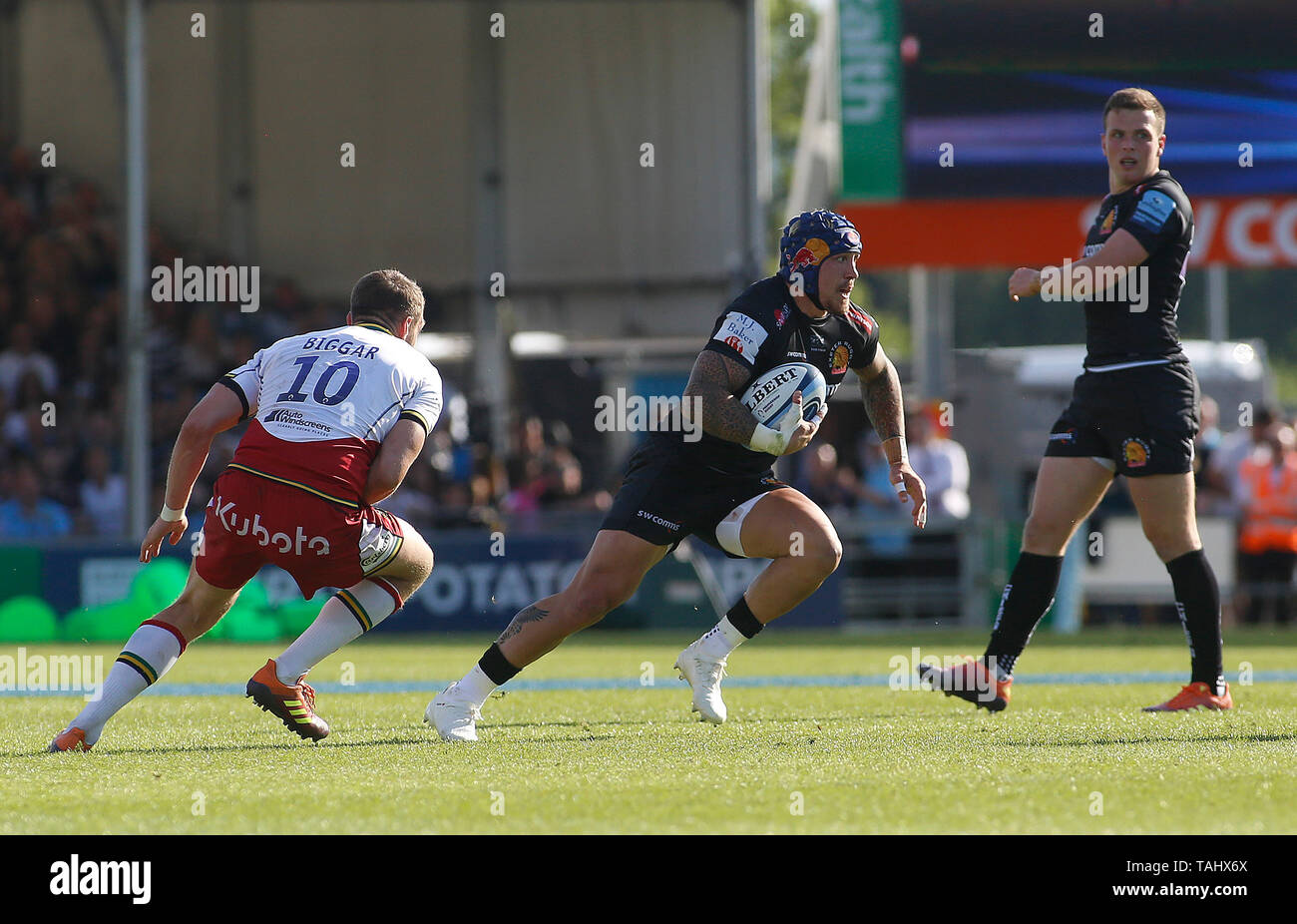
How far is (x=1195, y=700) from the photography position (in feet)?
22.3

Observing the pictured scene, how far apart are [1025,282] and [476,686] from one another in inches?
98.0

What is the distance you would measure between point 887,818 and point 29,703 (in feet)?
16.6

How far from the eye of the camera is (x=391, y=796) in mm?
4691

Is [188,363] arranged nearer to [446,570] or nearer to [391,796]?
[446,570]

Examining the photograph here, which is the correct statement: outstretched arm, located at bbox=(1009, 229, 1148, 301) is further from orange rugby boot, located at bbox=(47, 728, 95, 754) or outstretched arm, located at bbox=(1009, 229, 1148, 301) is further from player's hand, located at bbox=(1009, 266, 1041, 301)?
orange rugby boot, located at bbox=(47, 728, 95, 754)

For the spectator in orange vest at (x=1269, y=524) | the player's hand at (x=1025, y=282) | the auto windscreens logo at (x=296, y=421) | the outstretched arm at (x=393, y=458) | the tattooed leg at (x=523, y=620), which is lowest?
the spectator in orange vest at (x=1269, y=524)

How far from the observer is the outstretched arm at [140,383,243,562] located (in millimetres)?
5820

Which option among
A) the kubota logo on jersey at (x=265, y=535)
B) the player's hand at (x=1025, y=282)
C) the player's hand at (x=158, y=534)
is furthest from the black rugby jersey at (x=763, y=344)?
the player's hand at (x=158, y=534)

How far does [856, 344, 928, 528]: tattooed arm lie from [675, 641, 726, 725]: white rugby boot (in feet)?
3.32

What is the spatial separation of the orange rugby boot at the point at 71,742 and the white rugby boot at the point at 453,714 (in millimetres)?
1167

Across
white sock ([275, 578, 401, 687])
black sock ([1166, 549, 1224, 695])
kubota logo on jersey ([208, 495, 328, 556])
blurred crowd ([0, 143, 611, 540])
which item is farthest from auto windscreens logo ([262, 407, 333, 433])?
blurred crowd ([0, 143, 611, 540])

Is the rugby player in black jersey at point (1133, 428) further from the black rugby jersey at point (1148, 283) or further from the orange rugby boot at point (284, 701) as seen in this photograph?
the orange rugby boot at point (284, 701)

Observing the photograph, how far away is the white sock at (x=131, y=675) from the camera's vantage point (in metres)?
5.86

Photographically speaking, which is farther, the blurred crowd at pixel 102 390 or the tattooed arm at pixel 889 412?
the blurred crowd at pixel 102 390
